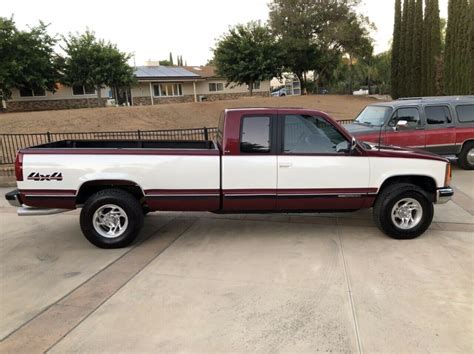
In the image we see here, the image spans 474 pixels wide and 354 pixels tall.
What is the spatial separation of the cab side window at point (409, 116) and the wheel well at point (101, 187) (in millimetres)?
6512

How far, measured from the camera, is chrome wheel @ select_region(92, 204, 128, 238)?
506 cm

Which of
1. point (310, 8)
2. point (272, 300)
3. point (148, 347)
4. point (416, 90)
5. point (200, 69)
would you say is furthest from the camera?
point (200, 69)

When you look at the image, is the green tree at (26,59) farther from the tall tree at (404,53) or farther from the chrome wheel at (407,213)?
the chrome wheel at (407,213)

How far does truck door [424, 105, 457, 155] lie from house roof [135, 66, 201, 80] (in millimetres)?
32273

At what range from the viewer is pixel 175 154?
492 centimetres

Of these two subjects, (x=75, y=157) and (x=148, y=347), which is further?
(x=75, y=157)

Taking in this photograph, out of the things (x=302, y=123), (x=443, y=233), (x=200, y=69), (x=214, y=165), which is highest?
(x=200, y=69)

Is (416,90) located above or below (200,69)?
below

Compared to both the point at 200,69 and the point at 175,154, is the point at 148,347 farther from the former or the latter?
the point at 200,69

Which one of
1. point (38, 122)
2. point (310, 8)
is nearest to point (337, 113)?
point (310, 8)

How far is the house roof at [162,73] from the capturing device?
38.2 m

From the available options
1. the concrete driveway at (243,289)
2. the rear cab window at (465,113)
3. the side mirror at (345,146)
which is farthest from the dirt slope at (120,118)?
the side mirror at (345,146)

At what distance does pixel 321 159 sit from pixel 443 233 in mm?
2174

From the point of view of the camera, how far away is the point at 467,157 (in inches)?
375
